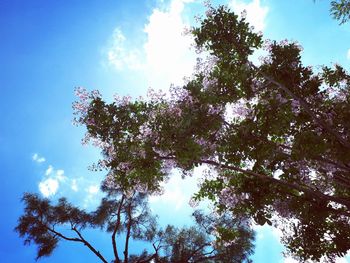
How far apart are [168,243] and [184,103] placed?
10615 millimetres

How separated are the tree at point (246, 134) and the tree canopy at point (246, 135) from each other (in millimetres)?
41

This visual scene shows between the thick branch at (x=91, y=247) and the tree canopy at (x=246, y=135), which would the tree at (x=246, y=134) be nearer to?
the tree canopy at (x=246, y=135)

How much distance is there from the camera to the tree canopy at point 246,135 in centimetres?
1130

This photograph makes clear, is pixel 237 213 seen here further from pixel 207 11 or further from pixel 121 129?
→ pixel 207 11

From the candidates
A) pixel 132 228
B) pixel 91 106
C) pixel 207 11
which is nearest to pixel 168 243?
pixel 132 228

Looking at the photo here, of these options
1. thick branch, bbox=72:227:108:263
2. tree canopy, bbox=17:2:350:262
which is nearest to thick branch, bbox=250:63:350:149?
tree canopy, bbox=17:2:350:262

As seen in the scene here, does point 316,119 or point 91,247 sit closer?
point 316,119

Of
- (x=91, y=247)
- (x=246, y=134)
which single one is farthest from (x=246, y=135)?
(x=91, y=247)

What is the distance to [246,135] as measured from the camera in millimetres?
11406

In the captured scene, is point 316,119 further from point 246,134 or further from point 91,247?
point 91,247

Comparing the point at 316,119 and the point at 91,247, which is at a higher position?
the point at 91,247

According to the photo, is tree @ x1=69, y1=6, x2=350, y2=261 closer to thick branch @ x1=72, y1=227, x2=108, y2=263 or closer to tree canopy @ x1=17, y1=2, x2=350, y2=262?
tree canopy @ x1=17, y1=2, x2=350, y2=262

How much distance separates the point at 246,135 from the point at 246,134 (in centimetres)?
5

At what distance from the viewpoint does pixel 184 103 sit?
11.8 meters
